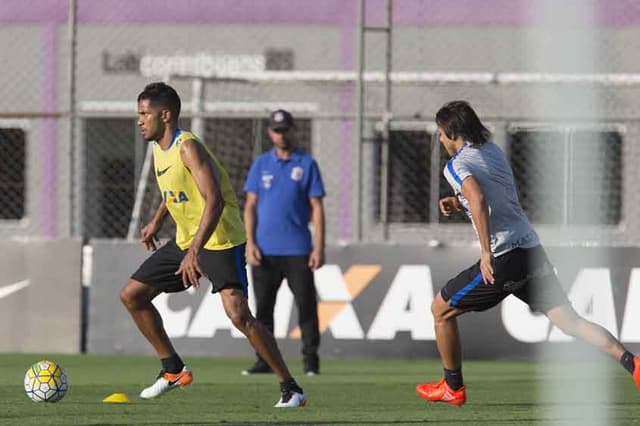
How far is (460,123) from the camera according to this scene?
851cm

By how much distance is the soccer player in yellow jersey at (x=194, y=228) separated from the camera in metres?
8.41

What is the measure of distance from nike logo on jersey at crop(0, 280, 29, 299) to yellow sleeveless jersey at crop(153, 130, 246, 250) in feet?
18.4

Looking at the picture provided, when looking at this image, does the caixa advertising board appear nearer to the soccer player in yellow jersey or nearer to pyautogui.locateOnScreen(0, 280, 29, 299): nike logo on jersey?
pyautogui.locateOnScreen(0, 280, 29, 299): nike logo on jersey

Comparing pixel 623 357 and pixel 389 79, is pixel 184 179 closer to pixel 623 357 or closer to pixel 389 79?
pixel 623 357

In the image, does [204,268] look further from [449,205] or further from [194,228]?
[449,205]

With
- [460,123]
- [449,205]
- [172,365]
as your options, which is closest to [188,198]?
[172,365]

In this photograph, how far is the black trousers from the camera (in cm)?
1195

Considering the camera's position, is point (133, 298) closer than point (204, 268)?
No

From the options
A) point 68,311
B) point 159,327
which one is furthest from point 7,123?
point 159,327

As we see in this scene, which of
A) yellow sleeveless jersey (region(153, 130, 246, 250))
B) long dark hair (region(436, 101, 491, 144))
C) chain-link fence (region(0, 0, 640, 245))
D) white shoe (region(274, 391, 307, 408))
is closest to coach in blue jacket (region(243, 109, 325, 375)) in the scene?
chain-link fence (region(0, 0, 640, 245))

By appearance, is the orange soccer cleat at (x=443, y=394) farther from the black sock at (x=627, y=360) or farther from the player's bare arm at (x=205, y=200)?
the player's bare arm at (x=205, y=200)

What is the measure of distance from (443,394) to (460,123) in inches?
66.8

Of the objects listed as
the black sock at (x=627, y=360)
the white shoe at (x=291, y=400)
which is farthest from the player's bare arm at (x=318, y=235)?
the black sock at (x=627, y=360)

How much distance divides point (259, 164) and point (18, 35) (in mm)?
9070
